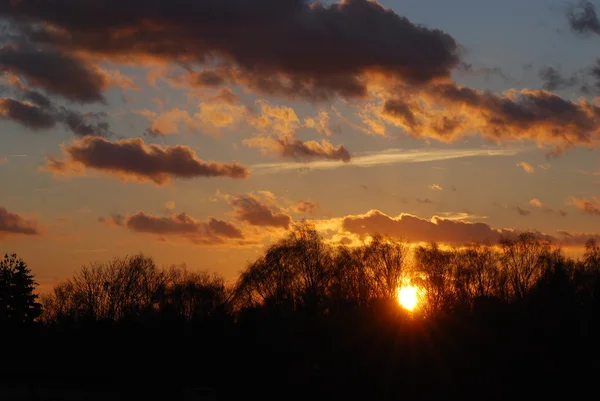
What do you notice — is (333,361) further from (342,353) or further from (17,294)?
(17,294)

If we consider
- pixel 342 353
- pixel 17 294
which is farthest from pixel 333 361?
pixel 17 294

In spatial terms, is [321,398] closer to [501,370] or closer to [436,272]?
[501,370]

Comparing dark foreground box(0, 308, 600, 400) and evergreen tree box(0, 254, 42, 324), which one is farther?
evergreen tree box(0, 254, 42, 324)

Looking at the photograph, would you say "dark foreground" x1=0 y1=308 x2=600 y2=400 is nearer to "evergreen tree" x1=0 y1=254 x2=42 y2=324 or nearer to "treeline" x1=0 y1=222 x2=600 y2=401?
"treeline" x1=0 y1=222 x2=600 y2=401

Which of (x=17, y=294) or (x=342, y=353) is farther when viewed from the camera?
(x=17, y=294)

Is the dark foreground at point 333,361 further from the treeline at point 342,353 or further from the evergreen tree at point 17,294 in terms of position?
the evergreen tree at point 17,294

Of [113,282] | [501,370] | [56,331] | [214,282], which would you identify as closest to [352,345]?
[501,370]

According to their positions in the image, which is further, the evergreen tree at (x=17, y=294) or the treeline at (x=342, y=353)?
the evergreen tree at (x=17, y=294)

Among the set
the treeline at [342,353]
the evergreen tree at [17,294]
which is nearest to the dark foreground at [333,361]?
the treeline at [342,353]

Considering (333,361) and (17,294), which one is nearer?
(333,361)

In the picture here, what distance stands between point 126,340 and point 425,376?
2119 cm

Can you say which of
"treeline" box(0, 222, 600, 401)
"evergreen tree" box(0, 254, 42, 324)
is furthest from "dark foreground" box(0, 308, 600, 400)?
"evergreen tree" box(0, 254, 42, 324)

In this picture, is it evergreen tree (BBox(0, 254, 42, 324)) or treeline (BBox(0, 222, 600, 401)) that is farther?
evergreen tree (BBox(0, 254, 42, 324))

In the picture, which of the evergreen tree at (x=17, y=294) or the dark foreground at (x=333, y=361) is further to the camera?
the evergreen tree at (x=17, y=294)
